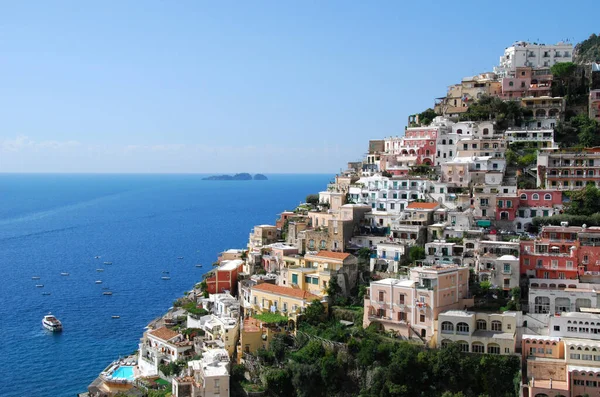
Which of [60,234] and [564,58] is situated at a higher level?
[564,58]

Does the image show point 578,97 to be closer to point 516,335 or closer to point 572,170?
point 572,170

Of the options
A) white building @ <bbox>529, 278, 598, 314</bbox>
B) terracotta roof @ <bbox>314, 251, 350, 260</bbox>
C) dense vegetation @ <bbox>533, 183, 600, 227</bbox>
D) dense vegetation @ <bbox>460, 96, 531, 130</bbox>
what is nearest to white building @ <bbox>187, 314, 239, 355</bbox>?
terracotta roof @ <bbox>314, 251, 350, 260</bbox>

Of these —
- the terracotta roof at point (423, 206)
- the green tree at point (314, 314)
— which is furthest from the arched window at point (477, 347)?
the terracotta roof at point (423, 206)

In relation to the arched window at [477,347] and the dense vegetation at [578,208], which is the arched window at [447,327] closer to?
the arched window at [477,347]

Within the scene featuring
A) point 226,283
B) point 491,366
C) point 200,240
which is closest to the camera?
point 491,366

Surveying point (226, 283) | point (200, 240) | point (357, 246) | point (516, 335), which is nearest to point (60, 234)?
point (200, 240)

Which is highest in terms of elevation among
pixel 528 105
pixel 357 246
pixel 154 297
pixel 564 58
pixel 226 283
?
pixel 564 58

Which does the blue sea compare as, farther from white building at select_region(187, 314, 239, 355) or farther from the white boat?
white building at select_region(187, 314, 239, 355)
